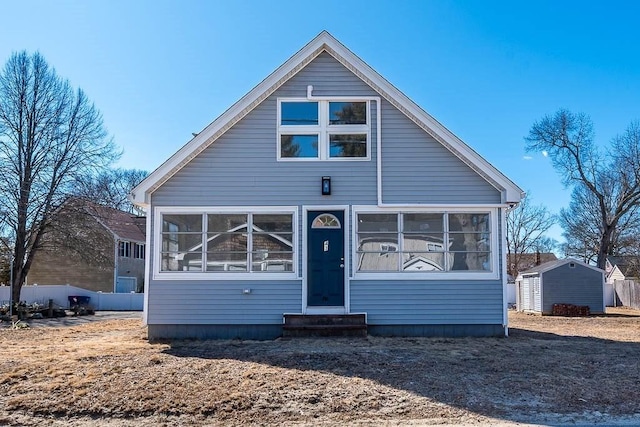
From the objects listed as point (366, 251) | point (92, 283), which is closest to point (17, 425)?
point (366, 251)

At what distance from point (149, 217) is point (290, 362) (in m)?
4.98

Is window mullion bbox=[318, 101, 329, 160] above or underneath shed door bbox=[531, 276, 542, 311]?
above

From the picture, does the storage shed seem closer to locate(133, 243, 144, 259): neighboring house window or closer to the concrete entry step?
the concrete entry step

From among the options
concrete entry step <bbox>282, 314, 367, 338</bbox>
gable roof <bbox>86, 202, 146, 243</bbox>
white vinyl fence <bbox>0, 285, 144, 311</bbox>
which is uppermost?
gable roof <bbox>86, 202, 146, 243</bbox>

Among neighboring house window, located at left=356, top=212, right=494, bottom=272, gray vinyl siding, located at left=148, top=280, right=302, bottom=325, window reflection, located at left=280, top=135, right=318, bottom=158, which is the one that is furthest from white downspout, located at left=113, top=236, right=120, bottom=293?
neighboring house window, located at left=356, top=212, right=494, bottom=272

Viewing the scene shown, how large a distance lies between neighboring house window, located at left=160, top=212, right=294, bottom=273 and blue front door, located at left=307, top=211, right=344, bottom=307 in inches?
17.4

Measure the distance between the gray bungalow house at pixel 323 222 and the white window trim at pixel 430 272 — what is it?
0.07ft

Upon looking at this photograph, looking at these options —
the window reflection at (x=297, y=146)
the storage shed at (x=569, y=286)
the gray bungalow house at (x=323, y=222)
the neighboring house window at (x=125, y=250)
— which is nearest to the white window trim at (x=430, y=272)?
the gray bungalow house at (x=323, y=222)

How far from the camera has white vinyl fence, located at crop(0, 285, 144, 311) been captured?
27.6m

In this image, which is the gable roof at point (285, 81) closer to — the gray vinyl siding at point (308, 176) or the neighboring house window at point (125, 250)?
the gray vinyl siding at point (308, 176)

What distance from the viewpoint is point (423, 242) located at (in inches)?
470

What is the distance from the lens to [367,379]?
24.8 ft

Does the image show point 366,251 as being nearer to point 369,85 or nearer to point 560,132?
point 369,85

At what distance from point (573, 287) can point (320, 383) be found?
58.6 feet
